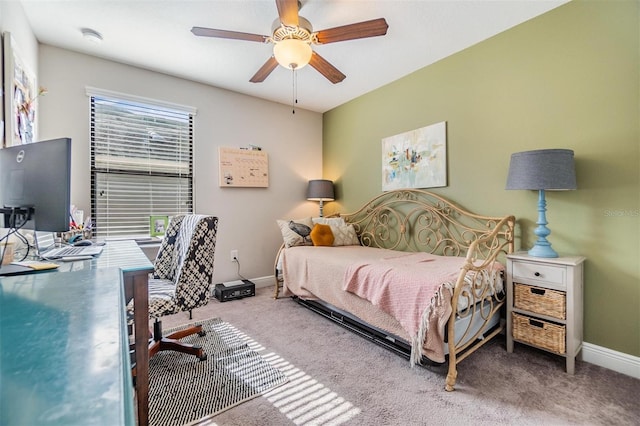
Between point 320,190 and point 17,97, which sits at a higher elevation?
point 17,97

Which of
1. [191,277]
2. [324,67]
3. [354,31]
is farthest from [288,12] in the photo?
[191,277]

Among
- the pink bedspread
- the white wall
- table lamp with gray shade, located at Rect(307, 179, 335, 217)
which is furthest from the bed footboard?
the white wall

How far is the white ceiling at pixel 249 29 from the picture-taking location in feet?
6.56

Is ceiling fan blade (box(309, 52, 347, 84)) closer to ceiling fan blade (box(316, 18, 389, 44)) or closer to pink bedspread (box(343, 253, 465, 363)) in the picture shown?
ceiling fan blade (box(316, 18, 389, 44))

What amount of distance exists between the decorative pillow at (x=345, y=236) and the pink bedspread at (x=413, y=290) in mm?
966

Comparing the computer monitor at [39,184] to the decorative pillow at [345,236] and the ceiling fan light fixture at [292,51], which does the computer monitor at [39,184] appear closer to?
the ceiling fan light fixture at [292,51]

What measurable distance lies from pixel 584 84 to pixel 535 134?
0.39 metres

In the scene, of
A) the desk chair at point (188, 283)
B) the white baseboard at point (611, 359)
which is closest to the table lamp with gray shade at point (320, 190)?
the desk chair at point (188, 283)

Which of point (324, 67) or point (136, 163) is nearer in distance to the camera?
point (324, 67)

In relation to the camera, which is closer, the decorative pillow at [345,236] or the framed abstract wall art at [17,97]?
the framed abstract wall art at [17,97]

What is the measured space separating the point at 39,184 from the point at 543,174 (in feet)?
8.86

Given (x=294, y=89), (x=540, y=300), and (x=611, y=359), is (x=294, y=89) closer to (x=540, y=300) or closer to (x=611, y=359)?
(x=540, y=300)

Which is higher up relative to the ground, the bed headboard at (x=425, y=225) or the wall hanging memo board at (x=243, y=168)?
the wall hanging memo board at (x=243, y=168)

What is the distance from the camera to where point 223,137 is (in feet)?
11.2
